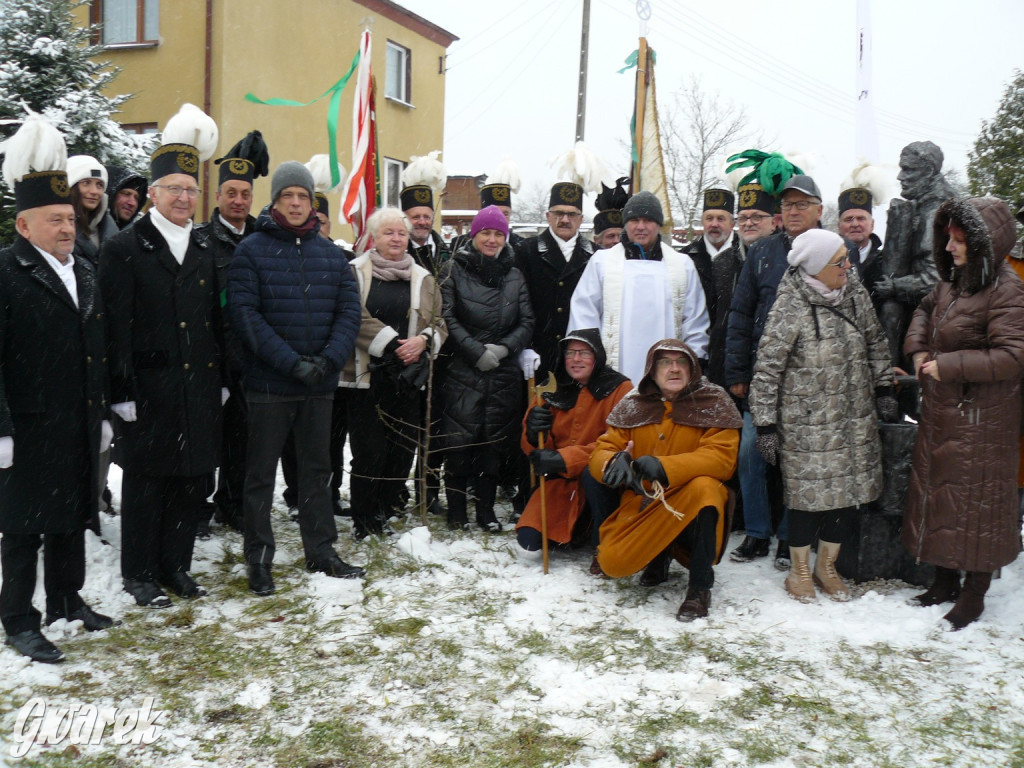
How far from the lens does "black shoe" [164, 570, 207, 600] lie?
4512 mm

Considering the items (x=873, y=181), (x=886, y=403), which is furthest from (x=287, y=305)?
(x=873, y=181)

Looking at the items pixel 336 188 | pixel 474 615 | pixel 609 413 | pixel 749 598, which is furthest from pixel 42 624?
pixel 336 188

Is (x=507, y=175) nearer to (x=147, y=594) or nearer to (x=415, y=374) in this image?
(x=415, y=374)

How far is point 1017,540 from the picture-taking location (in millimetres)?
4203

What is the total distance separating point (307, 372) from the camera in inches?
177

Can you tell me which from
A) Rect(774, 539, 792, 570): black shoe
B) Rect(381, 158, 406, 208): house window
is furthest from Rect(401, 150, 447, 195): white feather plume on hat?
Rect(381, 158, 406, 208): house window

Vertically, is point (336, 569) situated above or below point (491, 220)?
below

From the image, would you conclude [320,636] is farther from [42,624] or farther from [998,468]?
[998,468]

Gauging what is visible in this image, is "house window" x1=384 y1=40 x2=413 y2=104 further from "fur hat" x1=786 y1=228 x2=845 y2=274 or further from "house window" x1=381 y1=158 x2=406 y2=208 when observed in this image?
"fur hat" x1=786 y1=228 x2=845 y2=274

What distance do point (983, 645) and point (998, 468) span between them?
2.69 feet

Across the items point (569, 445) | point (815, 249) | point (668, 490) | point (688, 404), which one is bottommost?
point (668, 490)

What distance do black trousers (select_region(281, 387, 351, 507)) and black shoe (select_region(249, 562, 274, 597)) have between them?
112 cm

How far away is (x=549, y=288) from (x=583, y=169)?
1142 millimetres

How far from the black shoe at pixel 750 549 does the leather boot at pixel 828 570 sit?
56 cm
